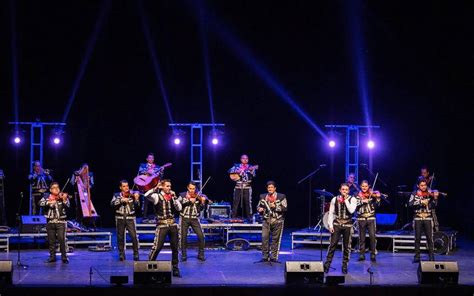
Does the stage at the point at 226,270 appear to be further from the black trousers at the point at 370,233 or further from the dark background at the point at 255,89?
the dark background at the point at 255,89

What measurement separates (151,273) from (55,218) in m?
5.15

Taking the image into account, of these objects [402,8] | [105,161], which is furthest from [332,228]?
[105,161]

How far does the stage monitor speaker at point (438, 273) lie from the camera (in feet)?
39.7

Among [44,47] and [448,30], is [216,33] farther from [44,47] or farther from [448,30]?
[448,30]

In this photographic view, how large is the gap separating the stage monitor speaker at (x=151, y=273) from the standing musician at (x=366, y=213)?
248 inches

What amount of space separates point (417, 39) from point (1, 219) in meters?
12.9

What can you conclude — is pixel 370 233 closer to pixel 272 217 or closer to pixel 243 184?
pixel 272 217

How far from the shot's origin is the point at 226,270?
49.4ft

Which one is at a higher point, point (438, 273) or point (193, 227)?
point (193, 227)

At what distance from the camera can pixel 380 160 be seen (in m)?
22.5

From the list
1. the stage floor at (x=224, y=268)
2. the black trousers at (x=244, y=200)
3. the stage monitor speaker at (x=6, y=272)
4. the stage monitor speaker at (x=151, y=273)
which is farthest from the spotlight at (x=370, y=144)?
the stage monitor speaker at (x=6, y=272)

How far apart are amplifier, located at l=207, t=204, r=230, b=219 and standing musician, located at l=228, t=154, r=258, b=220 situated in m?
0.64

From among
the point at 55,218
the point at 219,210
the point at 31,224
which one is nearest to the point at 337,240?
the point at 219,210

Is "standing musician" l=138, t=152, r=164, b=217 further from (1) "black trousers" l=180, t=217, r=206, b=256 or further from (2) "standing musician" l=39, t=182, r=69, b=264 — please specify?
(2) "standing musician" l=39, t=182, r=69, b=264
